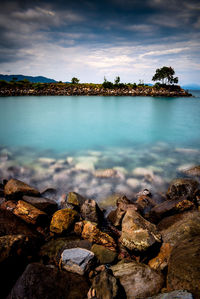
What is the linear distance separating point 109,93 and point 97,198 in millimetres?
61881

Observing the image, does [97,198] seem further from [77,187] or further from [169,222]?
[169,222]

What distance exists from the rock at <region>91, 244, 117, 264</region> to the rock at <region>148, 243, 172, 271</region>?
0.81 meters

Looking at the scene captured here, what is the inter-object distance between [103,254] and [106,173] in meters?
4.98

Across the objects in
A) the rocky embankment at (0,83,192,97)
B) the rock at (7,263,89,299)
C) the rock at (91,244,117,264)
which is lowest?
the rock at (91,244,117,264)

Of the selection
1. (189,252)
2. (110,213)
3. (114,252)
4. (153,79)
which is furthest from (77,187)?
(153,79)

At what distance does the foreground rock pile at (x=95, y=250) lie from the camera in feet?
9.74

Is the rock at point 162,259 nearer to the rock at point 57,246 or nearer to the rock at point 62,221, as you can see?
the rock at point 57,246

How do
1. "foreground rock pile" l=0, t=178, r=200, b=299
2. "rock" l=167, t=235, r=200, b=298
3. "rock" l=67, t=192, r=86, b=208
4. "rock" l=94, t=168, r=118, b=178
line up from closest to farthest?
1. "rock" l=167, t=235, r=200, b=298
2. "foreground rock pile" l=0, t=178, r=200, b=299
3. "rock" l=67, t=192, r=86, b=208
4. "rock" l=94, t=168, r=118, b=178

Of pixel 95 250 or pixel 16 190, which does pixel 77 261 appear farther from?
pixel 16 190

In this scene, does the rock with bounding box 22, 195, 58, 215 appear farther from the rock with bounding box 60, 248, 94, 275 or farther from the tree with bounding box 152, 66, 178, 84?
Result: the tree with bounding box 152, 66, 178, 84

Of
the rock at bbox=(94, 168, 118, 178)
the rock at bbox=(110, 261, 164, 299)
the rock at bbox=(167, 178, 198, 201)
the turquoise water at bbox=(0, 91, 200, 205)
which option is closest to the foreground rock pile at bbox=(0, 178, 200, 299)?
the rock at bbox=(110, 261, 164, 299)

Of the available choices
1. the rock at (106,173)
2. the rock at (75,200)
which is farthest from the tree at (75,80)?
the rock at (75,200)

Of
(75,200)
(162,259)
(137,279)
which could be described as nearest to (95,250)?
(137,279)

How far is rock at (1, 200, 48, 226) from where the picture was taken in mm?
4895
